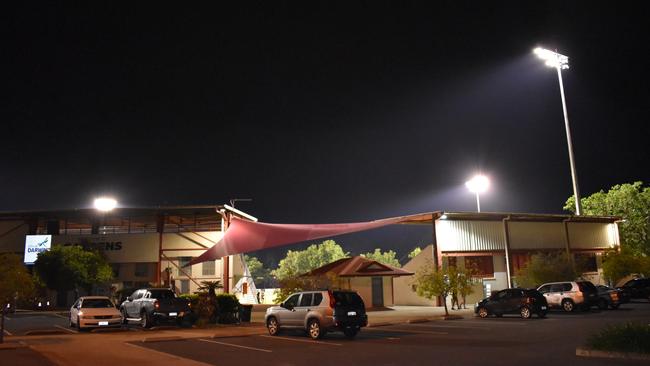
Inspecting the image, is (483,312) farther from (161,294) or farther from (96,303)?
(96,303)

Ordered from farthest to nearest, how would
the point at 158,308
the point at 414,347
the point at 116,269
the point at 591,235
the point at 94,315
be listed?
the point at 116,269 → the point at 591,235 → the point at 158,308 → the point at 94,315 → the point at 414,347

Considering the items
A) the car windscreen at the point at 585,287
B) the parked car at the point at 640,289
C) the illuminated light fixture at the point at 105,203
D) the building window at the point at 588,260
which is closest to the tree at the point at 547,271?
the parked car at the point at 640,289

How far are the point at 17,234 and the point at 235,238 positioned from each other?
2800 cm

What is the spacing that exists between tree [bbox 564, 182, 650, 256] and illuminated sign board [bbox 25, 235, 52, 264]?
177 ft

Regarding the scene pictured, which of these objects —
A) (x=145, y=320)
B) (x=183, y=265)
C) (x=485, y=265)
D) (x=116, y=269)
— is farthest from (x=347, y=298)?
(x=116, y=269)

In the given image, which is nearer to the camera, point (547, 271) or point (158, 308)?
point (158, 308)

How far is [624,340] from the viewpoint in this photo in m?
11.4

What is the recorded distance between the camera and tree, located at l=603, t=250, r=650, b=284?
123 ft

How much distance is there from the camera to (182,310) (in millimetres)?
22812

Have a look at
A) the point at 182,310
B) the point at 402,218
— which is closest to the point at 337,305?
the point at 182,310

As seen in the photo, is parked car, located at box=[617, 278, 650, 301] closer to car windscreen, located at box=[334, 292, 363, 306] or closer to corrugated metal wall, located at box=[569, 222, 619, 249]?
corrugated metal wall, located at box=[569, 222, 619, 249]

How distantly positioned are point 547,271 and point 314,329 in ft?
70.8

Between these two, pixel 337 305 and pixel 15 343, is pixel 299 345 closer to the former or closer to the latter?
pixel 337 305

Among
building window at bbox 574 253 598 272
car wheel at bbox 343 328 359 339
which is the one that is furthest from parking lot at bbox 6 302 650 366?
building window at bbox 574 253 598 272
